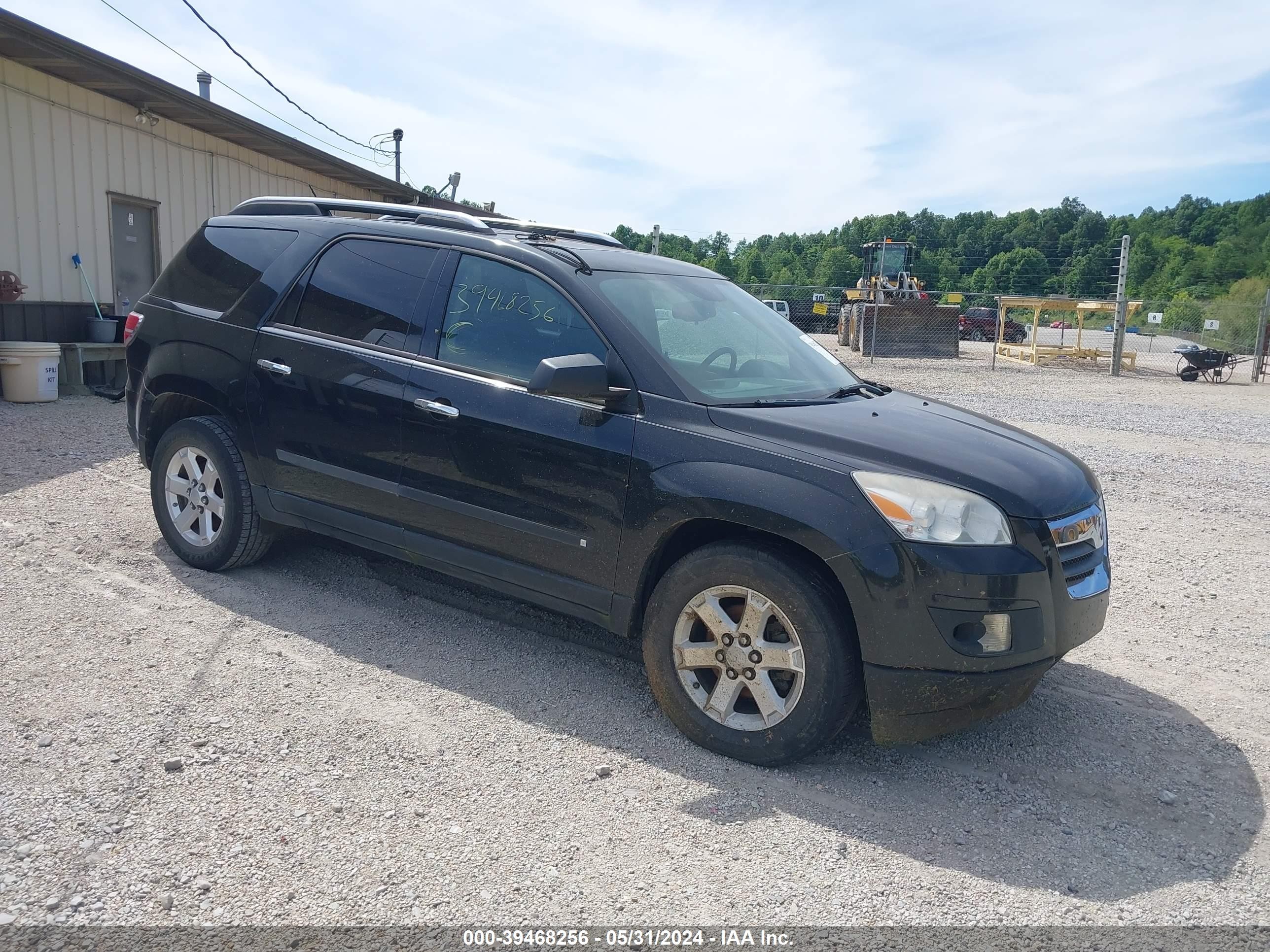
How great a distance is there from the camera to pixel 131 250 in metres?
12.9

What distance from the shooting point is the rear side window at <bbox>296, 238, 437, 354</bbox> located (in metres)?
4.31

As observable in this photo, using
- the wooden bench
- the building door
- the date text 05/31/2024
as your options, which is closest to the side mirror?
the date text 05/31/2024

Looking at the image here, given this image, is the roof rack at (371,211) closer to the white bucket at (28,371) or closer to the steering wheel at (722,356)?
the steering wheel at (722,356)

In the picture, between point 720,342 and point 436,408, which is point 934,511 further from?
point 436,408

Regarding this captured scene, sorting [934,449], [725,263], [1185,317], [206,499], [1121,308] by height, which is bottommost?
[206,499]

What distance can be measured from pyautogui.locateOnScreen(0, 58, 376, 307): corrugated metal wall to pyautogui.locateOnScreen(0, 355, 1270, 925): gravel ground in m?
7.40

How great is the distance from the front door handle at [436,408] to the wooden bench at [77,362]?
8.75 m

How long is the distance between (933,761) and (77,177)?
40.2 feet

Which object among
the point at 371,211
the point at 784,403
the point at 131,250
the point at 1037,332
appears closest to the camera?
the point at 784,403

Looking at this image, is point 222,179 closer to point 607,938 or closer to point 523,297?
point 523,297

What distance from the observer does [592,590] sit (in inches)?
147

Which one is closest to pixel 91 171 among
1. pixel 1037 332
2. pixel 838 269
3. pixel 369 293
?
pixel 369 293

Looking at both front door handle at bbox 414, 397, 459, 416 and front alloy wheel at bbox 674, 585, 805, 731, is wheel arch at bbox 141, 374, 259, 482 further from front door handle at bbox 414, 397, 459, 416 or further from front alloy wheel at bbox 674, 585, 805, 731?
front alloy wheel at bbox 674, 585, 805, 731

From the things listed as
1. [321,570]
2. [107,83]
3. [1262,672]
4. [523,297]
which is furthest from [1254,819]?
[107,83]
